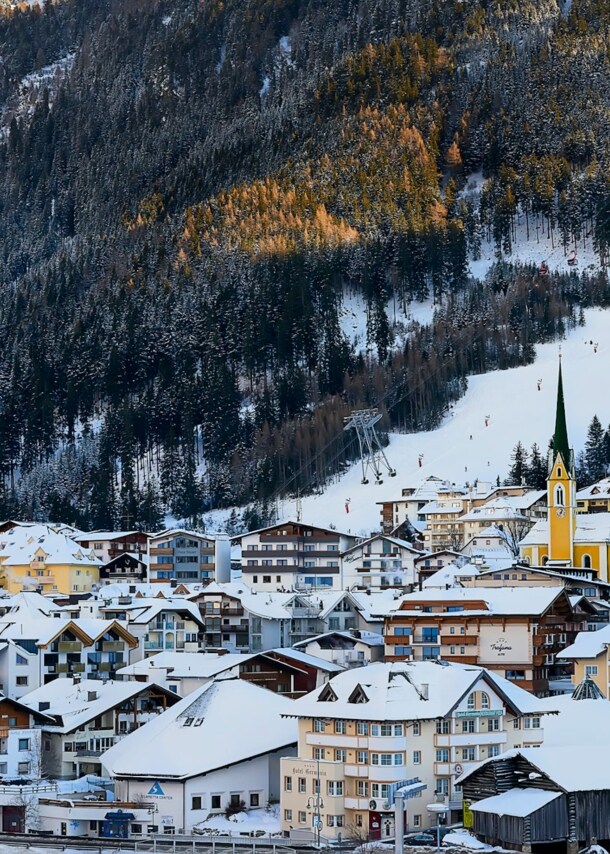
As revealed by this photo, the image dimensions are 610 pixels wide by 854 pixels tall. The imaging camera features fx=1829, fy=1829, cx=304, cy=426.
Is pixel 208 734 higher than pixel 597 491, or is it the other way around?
pixel 597 491

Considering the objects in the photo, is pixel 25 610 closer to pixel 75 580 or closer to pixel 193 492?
pixel 75 580

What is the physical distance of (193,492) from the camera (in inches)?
5074

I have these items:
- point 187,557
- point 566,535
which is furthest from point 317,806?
point 187,557

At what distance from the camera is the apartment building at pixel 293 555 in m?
102

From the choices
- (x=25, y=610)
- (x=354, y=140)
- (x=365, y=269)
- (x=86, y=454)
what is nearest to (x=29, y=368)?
(x=86, y=454)

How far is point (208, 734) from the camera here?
5788cm

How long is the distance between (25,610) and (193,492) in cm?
4743

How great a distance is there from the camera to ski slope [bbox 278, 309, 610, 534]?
118812mm

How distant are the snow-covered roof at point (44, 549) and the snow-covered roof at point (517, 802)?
59207 millimetres

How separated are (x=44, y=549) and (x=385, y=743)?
56500 mm

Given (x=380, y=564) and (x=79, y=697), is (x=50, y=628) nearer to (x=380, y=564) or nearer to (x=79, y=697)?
(x=79, y=697)

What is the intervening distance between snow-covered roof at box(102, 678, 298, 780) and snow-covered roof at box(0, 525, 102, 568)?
45.9 m

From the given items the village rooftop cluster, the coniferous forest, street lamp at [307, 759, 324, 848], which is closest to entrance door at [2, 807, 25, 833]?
the village rooftop cluster

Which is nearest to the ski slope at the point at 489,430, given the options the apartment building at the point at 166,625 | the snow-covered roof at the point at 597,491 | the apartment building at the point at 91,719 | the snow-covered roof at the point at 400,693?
the snow-covered roof at the point at 597,491
